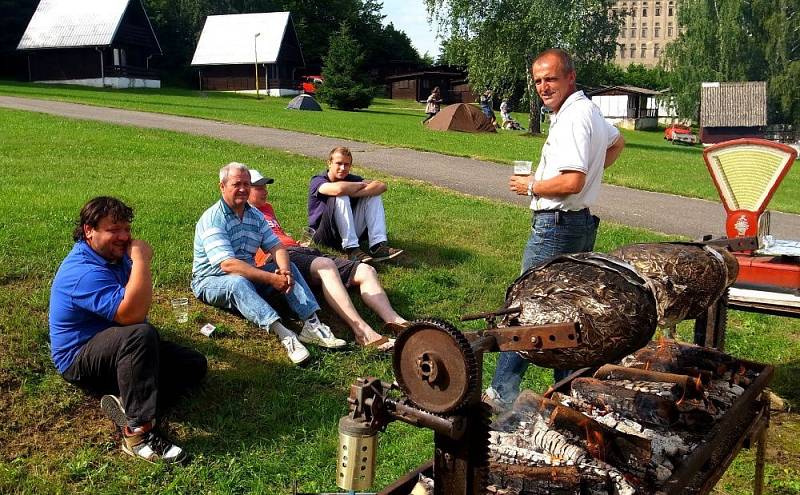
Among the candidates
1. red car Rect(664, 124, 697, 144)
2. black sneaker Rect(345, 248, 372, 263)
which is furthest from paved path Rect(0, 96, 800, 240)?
red car Rect(664, 124, 697, 144)

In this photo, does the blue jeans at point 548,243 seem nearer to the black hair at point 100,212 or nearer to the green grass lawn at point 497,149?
the black hair at point 100,212

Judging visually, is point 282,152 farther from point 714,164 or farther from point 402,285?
point 714,164

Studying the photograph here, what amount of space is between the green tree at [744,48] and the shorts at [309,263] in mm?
45206

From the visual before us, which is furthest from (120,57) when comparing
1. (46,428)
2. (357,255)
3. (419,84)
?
(46,428)

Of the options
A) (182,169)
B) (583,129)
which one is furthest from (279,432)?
(182,169)

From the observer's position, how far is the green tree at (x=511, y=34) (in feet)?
82.6

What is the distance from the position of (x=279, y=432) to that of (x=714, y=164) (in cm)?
316

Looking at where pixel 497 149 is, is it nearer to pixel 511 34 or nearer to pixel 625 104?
pixel 511 34

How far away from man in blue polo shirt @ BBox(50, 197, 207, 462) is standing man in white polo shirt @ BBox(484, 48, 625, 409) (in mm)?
1752

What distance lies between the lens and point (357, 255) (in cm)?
646

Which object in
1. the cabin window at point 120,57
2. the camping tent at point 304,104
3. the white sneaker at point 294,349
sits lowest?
the white sneaker at point 294,349

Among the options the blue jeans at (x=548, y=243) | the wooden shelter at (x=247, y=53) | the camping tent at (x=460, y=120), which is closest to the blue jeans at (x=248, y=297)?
the blue jeans at (x=548, y=243)

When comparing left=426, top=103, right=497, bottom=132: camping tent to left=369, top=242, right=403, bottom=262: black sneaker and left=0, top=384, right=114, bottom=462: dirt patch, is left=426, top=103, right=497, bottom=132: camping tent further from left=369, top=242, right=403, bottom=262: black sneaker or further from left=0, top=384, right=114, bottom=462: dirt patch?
left=0, top=384, right=114, bottom=462: dirt patch

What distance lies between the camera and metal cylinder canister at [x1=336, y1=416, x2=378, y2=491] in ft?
6.52
